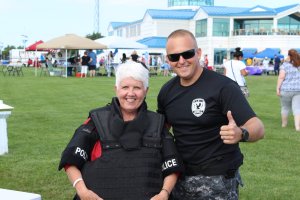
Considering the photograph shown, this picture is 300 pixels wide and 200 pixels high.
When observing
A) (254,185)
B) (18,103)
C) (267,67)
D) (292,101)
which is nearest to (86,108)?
(18,103)

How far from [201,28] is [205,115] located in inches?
2806

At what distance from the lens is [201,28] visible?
2896 inches

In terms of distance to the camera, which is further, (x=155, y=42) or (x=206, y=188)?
(x=155, y=42)

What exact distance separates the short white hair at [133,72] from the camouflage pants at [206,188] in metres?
0.71

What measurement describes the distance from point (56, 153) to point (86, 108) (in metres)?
6.79

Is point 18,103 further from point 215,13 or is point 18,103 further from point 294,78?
point 215,13

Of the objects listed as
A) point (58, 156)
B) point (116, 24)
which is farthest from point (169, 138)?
point (116, 24)

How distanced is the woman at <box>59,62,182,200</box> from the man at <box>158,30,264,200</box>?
20cm

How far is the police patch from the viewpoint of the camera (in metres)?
3.31

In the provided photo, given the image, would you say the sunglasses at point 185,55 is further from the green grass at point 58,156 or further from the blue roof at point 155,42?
the blue roof at point 155,42

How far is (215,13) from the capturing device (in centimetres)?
7012

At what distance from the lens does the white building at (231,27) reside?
66.4 meters

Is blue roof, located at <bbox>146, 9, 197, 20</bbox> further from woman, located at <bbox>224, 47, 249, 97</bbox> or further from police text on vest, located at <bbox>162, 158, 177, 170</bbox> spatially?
police text on vest, located at <bbox>162, 158, 177, 170</bbox>

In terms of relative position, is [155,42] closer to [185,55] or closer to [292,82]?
[292,82]
